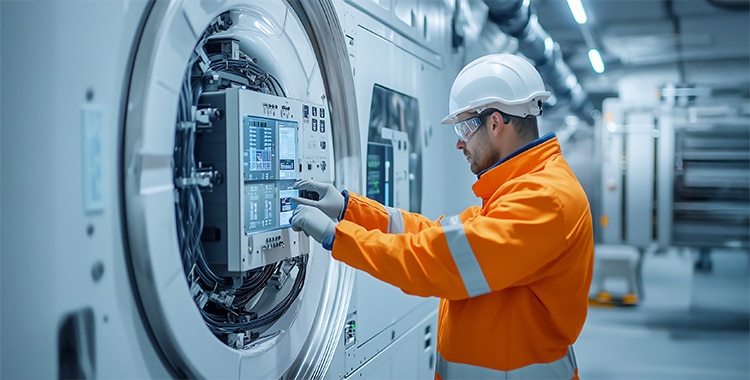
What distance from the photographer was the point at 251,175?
5.86 feet

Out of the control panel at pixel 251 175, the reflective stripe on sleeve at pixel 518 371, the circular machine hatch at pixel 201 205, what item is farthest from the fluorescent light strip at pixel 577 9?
the reflective stripe on sleeve at pixel 518 371

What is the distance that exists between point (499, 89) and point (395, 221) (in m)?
0.55

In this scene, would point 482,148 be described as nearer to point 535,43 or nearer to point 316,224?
point 316,224

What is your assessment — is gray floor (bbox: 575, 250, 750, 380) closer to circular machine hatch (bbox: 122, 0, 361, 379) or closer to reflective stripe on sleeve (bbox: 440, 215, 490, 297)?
circular machine hatch (bbox: 122, 0, 361, 379)

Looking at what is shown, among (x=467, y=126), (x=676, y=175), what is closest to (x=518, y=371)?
(x=467, y=126)

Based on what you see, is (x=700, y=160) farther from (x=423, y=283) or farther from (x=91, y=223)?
(x=91, y=223)

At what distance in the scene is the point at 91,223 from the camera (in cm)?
124

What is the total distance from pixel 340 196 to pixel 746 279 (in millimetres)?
10830

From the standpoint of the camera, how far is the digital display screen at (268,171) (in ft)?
5.82

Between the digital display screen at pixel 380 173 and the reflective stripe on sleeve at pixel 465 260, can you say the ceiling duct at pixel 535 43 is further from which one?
the reflective stripe on sleeve at pixel 465 260

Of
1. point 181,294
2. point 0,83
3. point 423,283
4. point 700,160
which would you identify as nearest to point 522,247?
point 423,283

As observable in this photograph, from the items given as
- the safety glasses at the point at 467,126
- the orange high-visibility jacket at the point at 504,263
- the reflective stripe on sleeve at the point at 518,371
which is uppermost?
the safety glasses at the point at 467,126

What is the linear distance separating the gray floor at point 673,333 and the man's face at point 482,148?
398cm

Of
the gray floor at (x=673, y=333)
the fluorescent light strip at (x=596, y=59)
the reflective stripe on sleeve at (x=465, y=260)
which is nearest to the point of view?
the reflective stripe on sleeve at (x=465, y=260)
